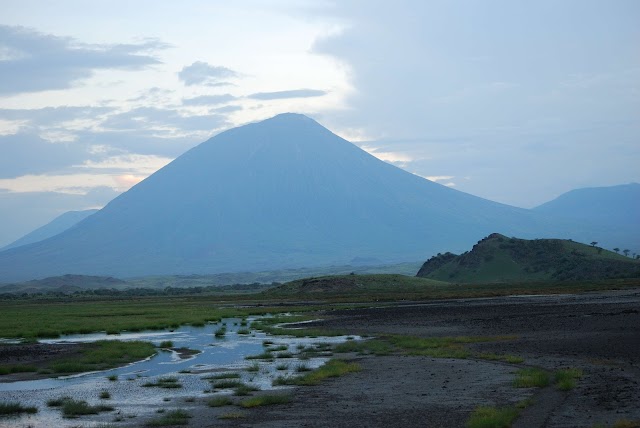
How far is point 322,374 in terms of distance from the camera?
1126 inches

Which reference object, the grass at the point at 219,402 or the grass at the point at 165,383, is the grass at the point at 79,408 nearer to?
the grass at the point at 219,402

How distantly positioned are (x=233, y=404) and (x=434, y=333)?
2301 centimetres

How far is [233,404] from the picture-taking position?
2339cm

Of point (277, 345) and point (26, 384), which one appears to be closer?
point (26, 384)

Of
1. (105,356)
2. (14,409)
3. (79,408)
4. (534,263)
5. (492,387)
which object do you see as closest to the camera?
(79,408)

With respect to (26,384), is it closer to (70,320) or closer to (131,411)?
(131,411)

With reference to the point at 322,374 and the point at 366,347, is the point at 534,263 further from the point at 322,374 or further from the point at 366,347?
the point at 322,374

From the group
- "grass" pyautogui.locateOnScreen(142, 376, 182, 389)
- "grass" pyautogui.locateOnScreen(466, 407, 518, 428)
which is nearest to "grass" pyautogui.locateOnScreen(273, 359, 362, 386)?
"grass" pyautogui.locateOnScreen(142, 376, 182, 389)

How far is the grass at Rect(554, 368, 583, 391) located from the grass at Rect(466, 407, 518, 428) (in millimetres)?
3306

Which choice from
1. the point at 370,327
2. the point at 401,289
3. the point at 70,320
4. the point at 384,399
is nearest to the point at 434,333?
the point at 370,327

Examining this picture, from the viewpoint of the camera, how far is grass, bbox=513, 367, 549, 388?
23688mm

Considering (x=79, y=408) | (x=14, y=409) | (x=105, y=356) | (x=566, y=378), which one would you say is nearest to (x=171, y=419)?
(x=79, y=408)

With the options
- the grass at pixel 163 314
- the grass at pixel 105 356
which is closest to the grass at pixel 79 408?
the grass at pixel 105 356

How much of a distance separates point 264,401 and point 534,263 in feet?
350
